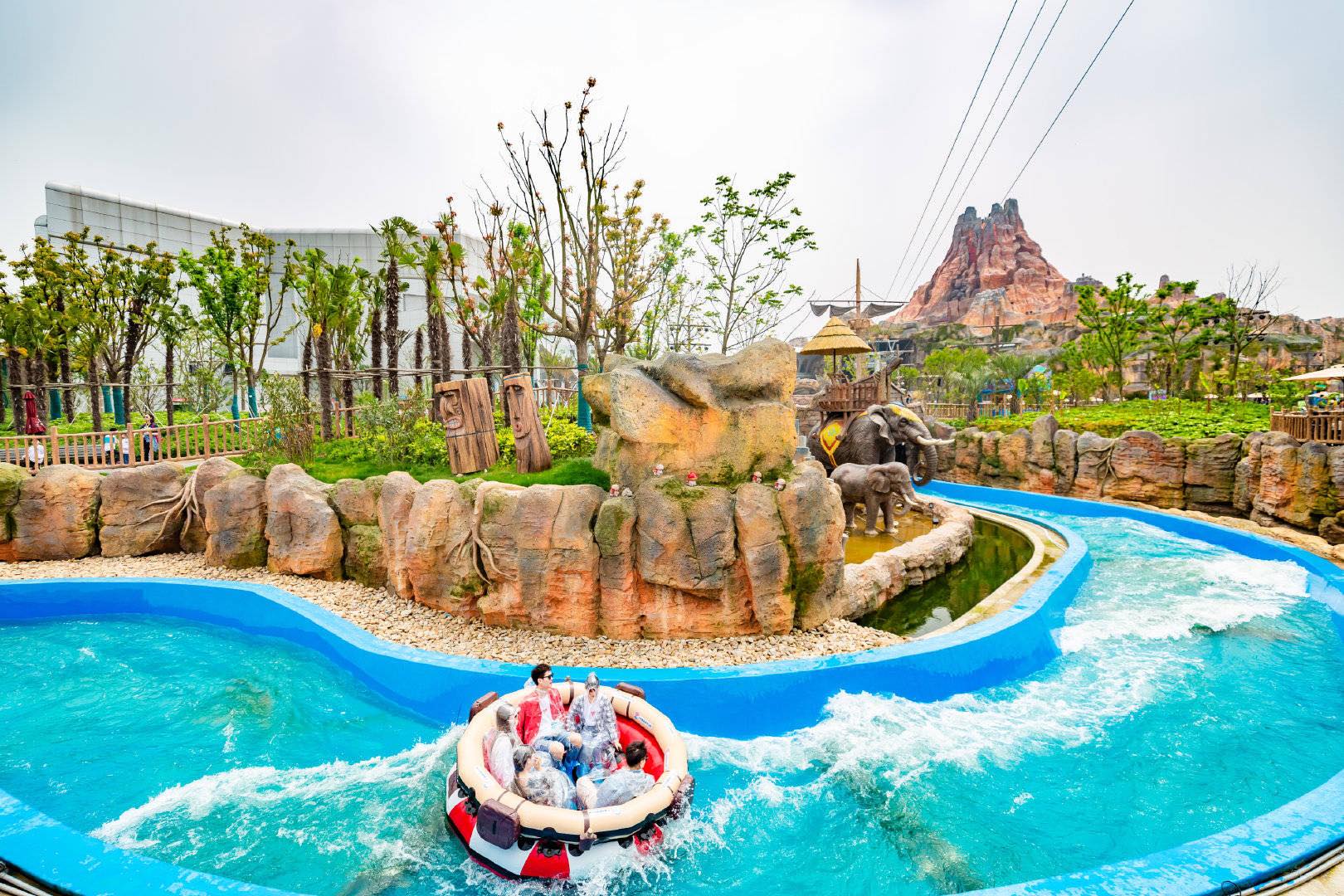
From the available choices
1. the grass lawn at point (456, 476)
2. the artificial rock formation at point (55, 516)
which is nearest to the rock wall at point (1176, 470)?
the grass lawn at point (456, 476)

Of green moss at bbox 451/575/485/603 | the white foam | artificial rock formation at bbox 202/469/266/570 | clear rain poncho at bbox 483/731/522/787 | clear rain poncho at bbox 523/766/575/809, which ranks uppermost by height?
artificial rock formation at bbox 202/469/266/570

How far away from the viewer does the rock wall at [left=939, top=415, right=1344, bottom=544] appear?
1158cm

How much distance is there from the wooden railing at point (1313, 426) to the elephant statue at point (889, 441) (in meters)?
5.98

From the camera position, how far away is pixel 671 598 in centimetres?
723

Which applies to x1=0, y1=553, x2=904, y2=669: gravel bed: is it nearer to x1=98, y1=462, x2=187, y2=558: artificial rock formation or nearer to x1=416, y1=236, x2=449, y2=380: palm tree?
x1=98, y1=462, x2=187, y2=558: artificial rock formation

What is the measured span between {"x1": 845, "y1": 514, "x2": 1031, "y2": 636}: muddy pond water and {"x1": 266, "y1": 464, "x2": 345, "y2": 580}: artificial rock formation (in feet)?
22.5

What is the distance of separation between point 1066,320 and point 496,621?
200 feet

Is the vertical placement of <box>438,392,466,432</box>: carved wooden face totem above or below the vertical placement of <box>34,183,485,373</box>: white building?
below

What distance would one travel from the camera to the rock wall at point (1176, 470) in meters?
11.6

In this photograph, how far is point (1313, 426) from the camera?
39.3 ft

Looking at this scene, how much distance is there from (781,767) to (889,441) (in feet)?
27.6

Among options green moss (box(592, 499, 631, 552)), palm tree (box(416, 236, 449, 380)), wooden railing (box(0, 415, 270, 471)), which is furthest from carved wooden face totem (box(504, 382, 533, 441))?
wooden railing (box(0, 415, 270, 471))

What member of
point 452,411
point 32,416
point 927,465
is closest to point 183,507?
point 452,411

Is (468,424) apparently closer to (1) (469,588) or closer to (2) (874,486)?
(1) (469,588)
